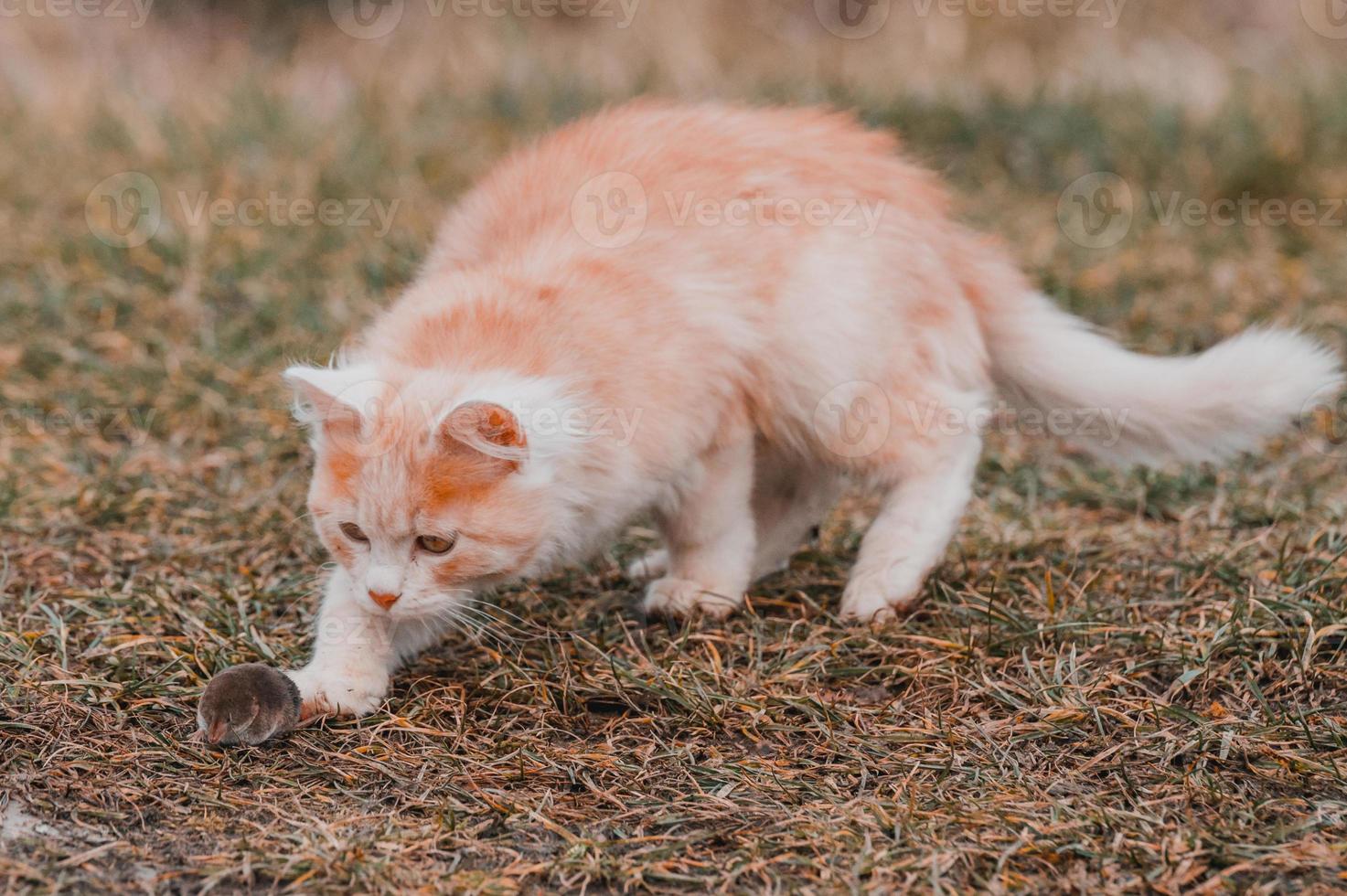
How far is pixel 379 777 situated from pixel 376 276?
3.06 meters

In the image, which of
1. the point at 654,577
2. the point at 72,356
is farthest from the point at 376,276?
the point at 654,577

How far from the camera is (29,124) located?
6812 mm

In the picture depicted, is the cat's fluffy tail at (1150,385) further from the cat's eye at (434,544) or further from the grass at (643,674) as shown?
the cat's eye at (434,544)

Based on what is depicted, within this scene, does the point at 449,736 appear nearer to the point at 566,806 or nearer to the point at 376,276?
the point at 566,806

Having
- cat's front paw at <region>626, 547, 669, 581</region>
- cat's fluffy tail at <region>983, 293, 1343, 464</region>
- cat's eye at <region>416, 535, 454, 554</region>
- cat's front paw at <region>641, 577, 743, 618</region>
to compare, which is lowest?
cat's front paw at <region>626, 547, 669, 581</region>

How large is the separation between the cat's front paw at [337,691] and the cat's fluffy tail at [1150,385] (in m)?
1.89

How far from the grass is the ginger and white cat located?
0.67 feet

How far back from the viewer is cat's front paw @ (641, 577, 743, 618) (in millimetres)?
3279

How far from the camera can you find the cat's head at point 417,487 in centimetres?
270

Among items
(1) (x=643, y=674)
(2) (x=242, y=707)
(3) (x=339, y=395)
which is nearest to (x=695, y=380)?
(1) (x=643, y=674)

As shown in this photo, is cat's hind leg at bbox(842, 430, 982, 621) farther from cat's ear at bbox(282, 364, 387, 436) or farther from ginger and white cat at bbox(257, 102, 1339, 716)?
cat's ear at bbox(282, 364, 387, 436)

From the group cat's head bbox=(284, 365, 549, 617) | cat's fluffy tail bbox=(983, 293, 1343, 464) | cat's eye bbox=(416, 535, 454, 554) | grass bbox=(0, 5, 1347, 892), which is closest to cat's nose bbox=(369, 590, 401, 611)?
cat's head bbox=(284, 365, 549, 617)

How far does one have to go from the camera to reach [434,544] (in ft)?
9.05

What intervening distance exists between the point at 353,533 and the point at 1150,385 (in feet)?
6.66
